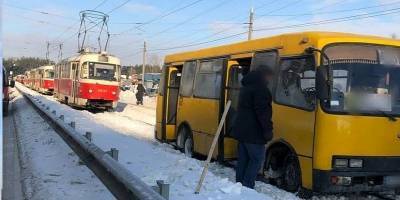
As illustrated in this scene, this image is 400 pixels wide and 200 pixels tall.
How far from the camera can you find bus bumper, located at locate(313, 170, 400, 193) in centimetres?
758

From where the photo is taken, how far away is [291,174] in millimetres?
8438

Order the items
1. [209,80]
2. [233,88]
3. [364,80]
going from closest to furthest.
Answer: [364,80]
[233,88]
[209,80]

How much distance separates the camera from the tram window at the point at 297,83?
7980mm

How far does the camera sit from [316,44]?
7.91m

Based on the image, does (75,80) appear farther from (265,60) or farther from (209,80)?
(265,60)

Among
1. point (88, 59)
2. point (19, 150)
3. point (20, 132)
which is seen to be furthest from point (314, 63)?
point (88, 59)

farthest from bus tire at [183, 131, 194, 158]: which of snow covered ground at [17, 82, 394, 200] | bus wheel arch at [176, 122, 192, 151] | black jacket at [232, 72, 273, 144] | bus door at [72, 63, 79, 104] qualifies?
bus door at [72, 63, 79, 104]

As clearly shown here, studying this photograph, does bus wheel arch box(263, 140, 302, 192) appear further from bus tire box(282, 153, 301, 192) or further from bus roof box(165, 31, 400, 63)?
bus roof box(165, 31, 400, 63)

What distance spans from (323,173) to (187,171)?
6.05 ft

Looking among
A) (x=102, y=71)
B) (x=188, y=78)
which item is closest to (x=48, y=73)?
(x=102, y=71)

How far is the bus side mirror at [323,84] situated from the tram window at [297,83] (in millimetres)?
206

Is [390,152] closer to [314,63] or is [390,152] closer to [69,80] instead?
[314,63]

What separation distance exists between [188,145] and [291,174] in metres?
4.39

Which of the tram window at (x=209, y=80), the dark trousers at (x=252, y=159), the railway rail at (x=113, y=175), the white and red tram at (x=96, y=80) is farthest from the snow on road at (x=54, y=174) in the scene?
the white and red tram at (x=96, y=80)
